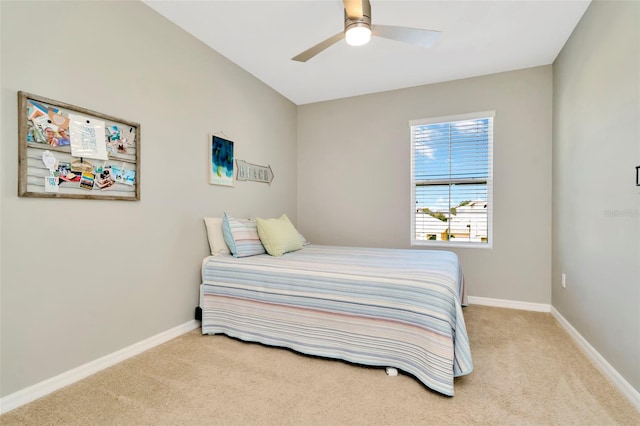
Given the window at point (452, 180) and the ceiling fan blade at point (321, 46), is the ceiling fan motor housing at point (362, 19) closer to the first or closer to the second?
the ceiling fan blade at point (321, 46)

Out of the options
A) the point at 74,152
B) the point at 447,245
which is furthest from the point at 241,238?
the point at 447,245

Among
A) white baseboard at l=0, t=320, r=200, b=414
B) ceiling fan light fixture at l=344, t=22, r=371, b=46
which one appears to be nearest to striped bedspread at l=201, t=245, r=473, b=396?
white baseboard at l=0, t=320, r=200, b=414

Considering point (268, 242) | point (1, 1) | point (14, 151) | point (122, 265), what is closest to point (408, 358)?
point (268, 242)

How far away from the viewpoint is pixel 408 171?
3.77m

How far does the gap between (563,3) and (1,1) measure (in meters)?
3.51

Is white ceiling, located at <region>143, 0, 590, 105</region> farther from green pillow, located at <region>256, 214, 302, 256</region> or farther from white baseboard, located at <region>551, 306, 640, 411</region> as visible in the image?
white baseboard, located at <region>551, 306, 640, 411</region>

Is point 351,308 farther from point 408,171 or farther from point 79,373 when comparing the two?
point 408,171

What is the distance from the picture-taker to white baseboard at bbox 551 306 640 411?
1.63 m

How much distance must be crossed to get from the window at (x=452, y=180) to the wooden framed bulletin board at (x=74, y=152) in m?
2.97

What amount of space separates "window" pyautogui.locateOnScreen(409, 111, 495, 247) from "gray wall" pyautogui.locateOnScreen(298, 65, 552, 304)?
0.31 ft

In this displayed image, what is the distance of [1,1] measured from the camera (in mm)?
1555

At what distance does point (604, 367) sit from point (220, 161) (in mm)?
3282

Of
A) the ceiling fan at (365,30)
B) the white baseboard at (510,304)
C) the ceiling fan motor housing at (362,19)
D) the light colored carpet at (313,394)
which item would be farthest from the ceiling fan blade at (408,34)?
the white baseboard at (510,304)

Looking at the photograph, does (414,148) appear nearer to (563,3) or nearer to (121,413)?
(563,3)
